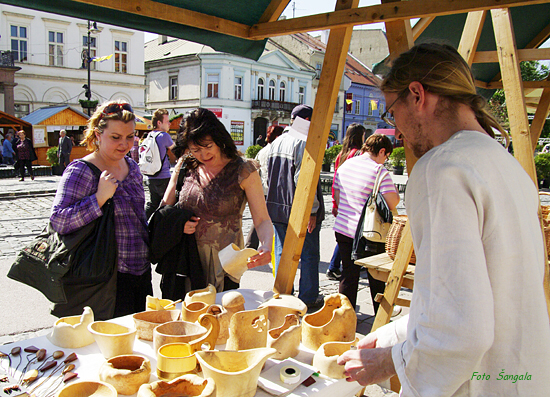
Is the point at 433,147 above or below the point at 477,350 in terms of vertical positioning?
above

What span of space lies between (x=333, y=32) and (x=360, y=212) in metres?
1.70

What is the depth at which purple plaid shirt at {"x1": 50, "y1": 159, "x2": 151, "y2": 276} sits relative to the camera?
6.70 ft

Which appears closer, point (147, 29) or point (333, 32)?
point (333, 32)

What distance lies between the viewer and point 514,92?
2.26m

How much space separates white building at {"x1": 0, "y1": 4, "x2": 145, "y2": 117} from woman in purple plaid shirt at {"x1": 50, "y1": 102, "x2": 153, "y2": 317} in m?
24.1

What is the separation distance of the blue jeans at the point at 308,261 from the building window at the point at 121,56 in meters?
27.2

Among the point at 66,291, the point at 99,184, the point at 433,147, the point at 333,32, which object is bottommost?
the point at 66,291

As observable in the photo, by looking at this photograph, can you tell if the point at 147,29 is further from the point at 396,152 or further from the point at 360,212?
the point at 396,152

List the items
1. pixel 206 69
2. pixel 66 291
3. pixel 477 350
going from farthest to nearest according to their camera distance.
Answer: pixel 206 69 → pixel 66 291 → pixel 477 350

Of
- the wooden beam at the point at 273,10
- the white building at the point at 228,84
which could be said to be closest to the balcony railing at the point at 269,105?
the white building at the point at 228,84

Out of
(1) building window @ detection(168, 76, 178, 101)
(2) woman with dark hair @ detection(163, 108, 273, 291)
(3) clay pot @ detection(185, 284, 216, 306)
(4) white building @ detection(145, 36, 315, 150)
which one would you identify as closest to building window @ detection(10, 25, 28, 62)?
(4) white building @ detection(145, 36, 315, 150)

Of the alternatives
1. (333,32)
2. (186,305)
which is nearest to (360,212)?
(333,32)

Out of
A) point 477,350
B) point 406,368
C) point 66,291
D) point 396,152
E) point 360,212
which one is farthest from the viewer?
point 396,152

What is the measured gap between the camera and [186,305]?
5.61 ft
